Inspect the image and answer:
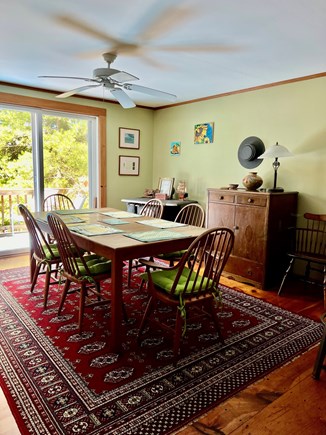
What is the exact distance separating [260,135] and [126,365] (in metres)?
3.10

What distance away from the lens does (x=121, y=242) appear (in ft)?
6.97

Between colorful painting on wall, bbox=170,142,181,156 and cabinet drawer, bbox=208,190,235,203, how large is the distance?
1.46m

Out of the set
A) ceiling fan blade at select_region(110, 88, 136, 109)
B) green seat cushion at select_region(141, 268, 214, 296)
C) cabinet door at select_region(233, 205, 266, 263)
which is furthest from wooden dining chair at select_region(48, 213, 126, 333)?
cabinet door at select_region(233, 205, 266, 263)

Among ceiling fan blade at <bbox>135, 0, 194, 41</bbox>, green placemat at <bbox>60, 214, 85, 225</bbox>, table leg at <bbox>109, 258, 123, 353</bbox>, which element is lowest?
table leg at <bbox>109, 258, 123, 353</bbox>

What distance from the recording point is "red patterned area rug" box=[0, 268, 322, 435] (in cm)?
158

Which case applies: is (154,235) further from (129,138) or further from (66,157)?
(129,138)

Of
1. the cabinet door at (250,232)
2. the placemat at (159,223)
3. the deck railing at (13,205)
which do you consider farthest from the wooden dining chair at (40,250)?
the cabinet door at (250,232)

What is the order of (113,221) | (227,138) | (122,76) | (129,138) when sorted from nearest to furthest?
(122,76)
(113,221)
(227,138)
(129,138)

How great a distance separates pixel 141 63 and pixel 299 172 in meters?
2.08

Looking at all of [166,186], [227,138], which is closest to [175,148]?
[166,186]

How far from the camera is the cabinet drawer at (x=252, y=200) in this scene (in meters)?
3.29

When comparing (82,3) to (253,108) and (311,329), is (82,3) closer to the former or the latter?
(253,108)

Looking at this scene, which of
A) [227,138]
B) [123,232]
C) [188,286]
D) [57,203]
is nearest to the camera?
[188,286]

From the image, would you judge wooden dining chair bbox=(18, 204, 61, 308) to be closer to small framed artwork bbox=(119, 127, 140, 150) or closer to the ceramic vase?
the ceramic vase
